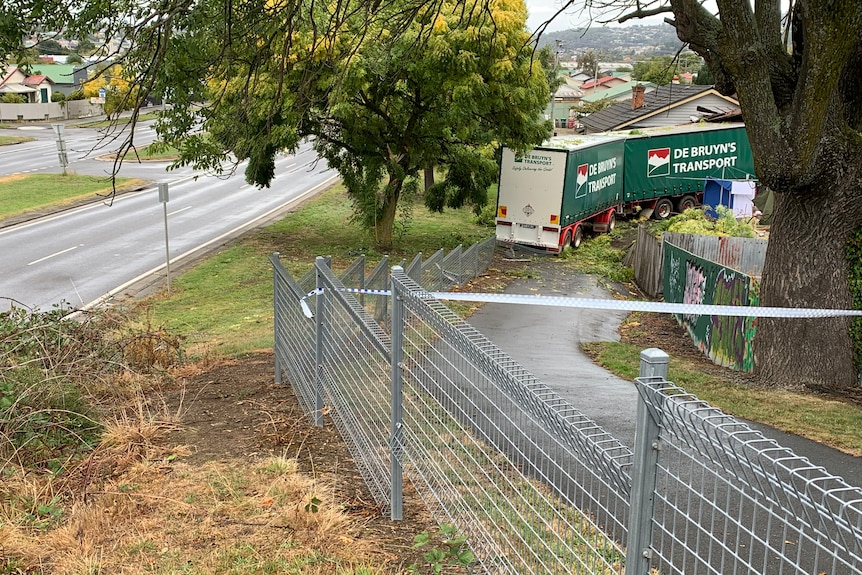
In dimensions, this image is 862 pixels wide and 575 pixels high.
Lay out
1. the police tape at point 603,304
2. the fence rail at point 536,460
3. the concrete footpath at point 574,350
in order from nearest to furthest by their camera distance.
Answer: the fence rail at point 536,460, the police tape at point 603,304, the concrete footpath at point 574,350

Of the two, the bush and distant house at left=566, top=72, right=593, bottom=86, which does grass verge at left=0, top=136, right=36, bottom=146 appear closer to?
the bush

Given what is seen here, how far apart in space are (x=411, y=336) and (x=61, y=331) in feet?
14.6

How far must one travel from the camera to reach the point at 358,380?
19.2ft

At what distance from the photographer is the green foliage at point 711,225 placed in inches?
854

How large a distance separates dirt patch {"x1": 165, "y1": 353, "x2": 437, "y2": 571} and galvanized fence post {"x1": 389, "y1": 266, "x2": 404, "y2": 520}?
0.15m

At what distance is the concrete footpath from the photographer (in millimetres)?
7945

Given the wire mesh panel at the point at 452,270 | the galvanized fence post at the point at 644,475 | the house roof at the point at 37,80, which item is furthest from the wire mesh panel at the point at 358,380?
the house roof at the point at 37,80

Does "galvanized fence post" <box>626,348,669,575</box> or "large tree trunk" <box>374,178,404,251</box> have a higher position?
"galvanized fence post" <box>626,348,669,575</box>

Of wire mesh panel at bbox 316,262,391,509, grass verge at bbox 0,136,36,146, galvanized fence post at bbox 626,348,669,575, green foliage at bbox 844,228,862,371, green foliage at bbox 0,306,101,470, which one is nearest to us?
galvanized fence post at bbox 626,348,669,575

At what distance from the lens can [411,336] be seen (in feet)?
15.5

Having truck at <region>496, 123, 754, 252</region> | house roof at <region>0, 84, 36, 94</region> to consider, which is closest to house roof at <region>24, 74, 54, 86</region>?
house roof at <region>0, 84, 36, 94</region>

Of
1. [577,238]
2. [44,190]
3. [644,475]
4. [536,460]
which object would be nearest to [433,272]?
[577,238]

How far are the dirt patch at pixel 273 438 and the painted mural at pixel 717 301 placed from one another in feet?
23.8

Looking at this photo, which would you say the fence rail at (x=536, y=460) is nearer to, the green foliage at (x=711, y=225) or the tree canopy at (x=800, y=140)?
the tree canopy at (x=800, y=140)
